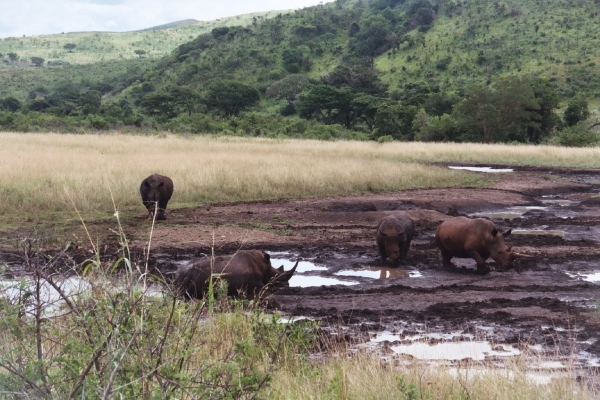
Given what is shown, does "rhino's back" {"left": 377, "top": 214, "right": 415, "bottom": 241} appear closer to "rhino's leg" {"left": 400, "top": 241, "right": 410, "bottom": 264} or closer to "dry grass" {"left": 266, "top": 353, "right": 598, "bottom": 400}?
"rhino's leg" {"left": 400, "top": 241, "right": 410, "bottom": 264}

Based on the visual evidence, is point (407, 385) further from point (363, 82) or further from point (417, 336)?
point (363, 82)

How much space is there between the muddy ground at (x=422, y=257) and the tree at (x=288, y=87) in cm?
4702

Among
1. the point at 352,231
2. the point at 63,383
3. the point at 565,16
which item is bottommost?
the point at 352,231

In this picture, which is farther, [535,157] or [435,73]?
[435,73]

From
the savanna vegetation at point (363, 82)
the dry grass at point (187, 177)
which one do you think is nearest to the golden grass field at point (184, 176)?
the dry grass at point (187, 177)

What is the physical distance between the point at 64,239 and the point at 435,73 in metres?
59.6

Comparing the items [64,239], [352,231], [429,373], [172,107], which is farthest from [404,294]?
[172,107]

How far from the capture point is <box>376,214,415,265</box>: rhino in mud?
36.6 ft

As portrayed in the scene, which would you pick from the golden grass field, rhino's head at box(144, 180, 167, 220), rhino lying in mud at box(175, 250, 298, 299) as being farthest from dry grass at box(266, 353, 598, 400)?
rhino's head at box(144, 180, 167, 220)

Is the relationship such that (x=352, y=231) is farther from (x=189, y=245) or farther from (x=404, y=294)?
(x=404, y=294)

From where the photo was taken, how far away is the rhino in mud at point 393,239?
1116 cm

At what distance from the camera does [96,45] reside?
140 m

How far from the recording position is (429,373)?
5.45m

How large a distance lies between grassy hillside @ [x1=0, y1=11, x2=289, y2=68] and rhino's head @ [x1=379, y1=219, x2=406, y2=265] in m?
119
